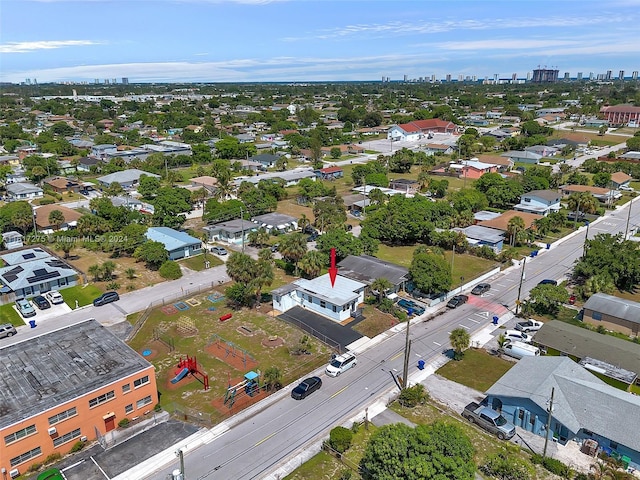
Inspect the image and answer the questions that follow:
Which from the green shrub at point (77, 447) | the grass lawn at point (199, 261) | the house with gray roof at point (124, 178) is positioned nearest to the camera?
the green shrub at point (77, 447)

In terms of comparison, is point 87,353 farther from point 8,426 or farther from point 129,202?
point 129,202

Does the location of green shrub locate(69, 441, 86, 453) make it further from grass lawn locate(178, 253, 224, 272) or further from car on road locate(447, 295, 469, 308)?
car on road locate(447, 295, 469, 308)

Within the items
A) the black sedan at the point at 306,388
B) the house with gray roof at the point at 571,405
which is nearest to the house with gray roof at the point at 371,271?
the black sedan at the point at 306,388

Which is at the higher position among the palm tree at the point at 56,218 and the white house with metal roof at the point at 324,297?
the palm tree at the point at 56,218


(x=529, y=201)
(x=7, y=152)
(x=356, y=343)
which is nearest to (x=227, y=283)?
(x=356, y=343)

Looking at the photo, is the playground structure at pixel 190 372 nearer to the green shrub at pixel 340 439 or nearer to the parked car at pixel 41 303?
the green shrub at pixel 340 439

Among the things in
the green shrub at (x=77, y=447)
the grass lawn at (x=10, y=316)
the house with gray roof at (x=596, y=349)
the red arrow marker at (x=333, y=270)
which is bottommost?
the green shrub at (x=77, y=447)
